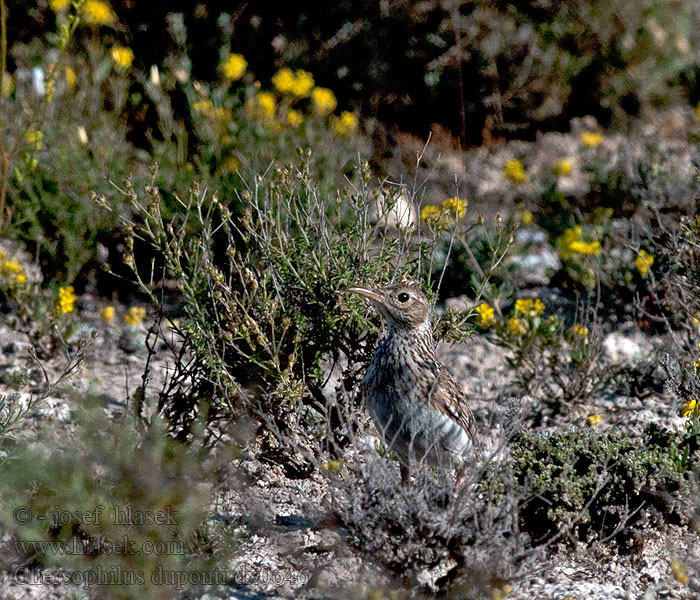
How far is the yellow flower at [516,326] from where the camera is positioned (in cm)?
547

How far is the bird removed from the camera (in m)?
4.27

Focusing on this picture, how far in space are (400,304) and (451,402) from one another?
500 mm

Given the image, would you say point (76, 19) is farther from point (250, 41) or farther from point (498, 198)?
point (498, 198)

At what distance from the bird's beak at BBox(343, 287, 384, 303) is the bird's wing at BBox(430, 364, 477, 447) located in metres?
0.42

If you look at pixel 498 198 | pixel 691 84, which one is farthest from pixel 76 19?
pixel 691 84

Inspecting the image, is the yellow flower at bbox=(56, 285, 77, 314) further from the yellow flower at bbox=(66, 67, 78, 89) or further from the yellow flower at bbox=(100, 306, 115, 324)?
the yellow flower at bbox=(66, 67, 78, 89)

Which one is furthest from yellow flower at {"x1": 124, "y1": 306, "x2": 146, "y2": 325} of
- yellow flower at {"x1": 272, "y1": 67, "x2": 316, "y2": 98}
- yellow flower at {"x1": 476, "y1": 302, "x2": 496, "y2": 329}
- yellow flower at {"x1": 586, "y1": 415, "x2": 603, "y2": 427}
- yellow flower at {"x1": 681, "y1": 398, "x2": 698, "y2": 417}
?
yellow flower at {"x1": 681, "y1": 398, "x2": 698, "y2": 417}

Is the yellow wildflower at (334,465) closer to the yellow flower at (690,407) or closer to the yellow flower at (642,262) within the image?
the yellow flower at (690,407)

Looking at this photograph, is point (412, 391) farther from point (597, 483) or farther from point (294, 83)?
point (294, 83)

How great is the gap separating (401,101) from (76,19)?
411 cm

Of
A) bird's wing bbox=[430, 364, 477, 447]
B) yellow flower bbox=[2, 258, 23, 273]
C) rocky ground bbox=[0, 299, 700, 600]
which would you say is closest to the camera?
rocky ground bbox=[0, 299, 700, 600]

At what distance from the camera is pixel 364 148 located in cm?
765

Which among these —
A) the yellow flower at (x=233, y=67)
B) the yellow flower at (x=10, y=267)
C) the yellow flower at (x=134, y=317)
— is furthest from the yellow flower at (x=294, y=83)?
the yellow flower at (x=10, y=267)

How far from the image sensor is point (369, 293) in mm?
4355
